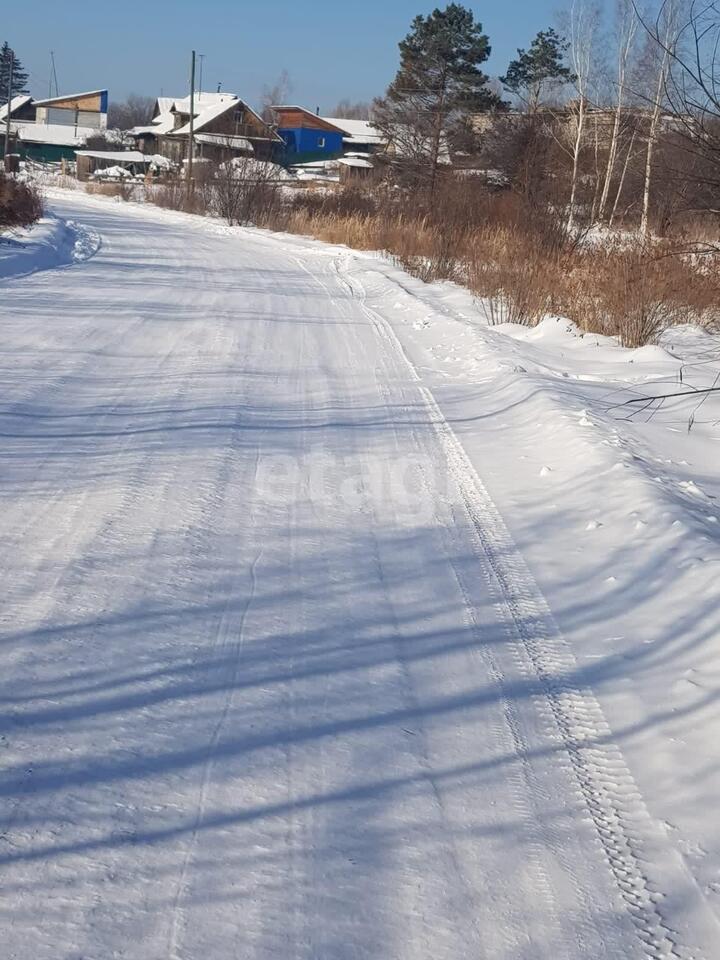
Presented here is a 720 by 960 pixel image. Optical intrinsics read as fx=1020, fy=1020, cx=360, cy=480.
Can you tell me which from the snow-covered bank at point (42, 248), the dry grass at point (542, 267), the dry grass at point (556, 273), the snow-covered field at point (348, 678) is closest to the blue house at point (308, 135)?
the dry grass at point (542, 267)

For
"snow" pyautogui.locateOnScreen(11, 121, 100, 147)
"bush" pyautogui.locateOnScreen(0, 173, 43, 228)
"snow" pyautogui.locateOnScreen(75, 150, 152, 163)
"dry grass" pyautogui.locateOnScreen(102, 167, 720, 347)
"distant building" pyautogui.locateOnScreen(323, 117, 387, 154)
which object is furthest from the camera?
"distant building" pyautogui.locateOnScreen(323, 117, 387, 154)

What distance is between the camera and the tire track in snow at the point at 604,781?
3043mm

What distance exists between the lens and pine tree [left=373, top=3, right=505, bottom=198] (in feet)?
152

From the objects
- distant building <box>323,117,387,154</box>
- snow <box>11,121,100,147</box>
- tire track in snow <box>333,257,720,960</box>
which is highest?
distant building <box>323,117,387,154</box>

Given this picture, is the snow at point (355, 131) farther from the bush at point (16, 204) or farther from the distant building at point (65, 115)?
the bush at point (16, 204)

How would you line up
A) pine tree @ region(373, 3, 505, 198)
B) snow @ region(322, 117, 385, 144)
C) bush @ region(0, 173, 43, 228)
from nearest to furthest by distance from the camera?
1. bush @ region(0, 173, 43, 228)
2. pine tree @ region(373, 3, 505, 198)
3. snow @ region(322, 117, 385, 144)

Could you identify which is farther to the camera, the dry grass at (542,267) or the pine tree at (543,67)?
the pine tree at (543,67)

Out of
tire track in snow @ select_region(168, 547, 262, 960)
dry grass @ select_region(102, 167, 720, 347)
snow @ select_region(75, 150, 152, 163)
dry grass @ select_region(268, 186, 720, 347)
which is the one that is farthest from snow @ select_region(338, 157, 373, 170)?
tire track in snow @ select_region(168, 547, 262, 960)

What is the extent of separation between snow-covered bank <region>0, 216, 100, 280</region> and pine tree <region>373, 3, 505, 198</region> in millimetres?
21753

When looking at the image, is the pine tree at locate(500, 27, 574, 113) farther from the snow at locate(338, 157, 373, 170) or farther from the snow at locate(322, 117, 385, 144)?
the snow at locate(322, 117, 385, 144)

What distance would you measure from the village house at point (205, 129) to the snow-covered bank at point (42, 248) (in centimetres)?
3614

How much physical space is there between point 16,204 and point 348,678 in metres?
23.0

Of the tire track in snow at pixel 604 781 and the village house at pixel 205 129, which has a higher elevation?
the village house at pixel 205 129

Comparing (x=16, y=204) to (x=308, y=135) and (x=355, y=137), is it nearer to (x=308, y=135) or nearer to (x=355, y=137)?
(x=308, y=135)
